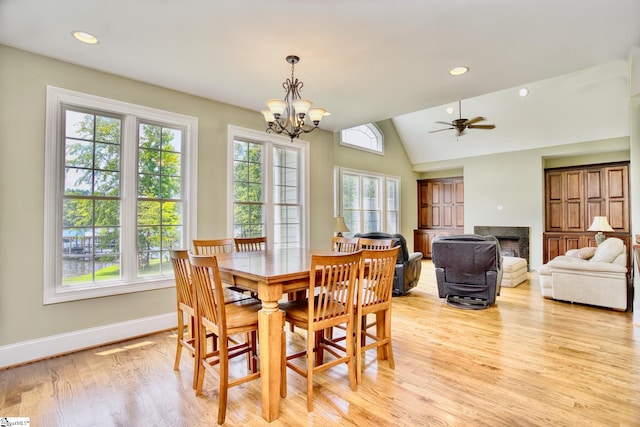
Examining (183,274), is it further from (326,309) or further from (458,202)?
(458,202)

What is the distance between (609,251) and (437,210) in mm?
5335

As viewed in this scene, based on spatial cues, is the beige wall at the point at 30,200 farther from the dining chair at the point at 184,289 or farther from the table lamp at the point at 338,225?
the table lamp at the point at 338,225

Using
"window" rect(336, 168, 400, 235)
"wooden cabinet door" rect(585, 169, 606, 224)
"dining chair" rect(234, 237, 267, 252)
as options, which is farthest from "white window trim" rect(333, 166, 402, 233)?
"wooden cabinet door" rect(585, 169, 606, 224)

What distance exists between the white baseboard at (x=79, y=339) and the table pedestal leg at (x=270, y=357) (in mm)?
2116

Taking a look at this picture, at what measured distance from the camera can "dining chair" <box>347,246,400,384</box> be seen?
240 centimetres

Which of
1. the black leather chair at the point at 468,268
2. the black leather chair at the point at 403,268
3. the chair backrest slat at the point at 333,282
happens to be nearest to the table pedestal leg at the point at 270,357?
the chair backrest slat at the point at 333,282

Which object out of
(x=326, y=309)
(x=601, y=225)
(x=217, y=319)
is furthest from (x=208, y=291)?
(x=601, y=225)

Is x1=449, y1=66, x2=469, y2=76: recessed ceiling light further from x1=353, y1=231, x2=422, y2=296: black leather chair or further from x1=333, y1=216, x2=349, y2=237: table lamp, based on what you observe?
→ x1=333, y1=216, x2=349, y2=237: table lamp

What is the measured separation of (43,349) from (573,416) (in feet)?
13.8

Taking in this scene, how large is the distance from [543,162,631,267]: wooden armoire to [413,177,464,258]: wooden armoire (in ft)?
6.87

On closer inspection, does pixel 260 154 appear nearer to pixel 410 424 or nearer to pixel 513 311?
pixel 410 424

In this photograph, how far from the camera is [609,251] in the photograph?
438 cm

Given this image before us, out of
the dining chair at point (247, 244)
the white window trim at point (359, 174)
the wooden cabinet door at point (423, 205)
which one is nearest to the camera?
the dining chair at point (247, 244)

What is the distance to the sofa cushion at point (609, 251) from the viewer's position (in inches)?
171
